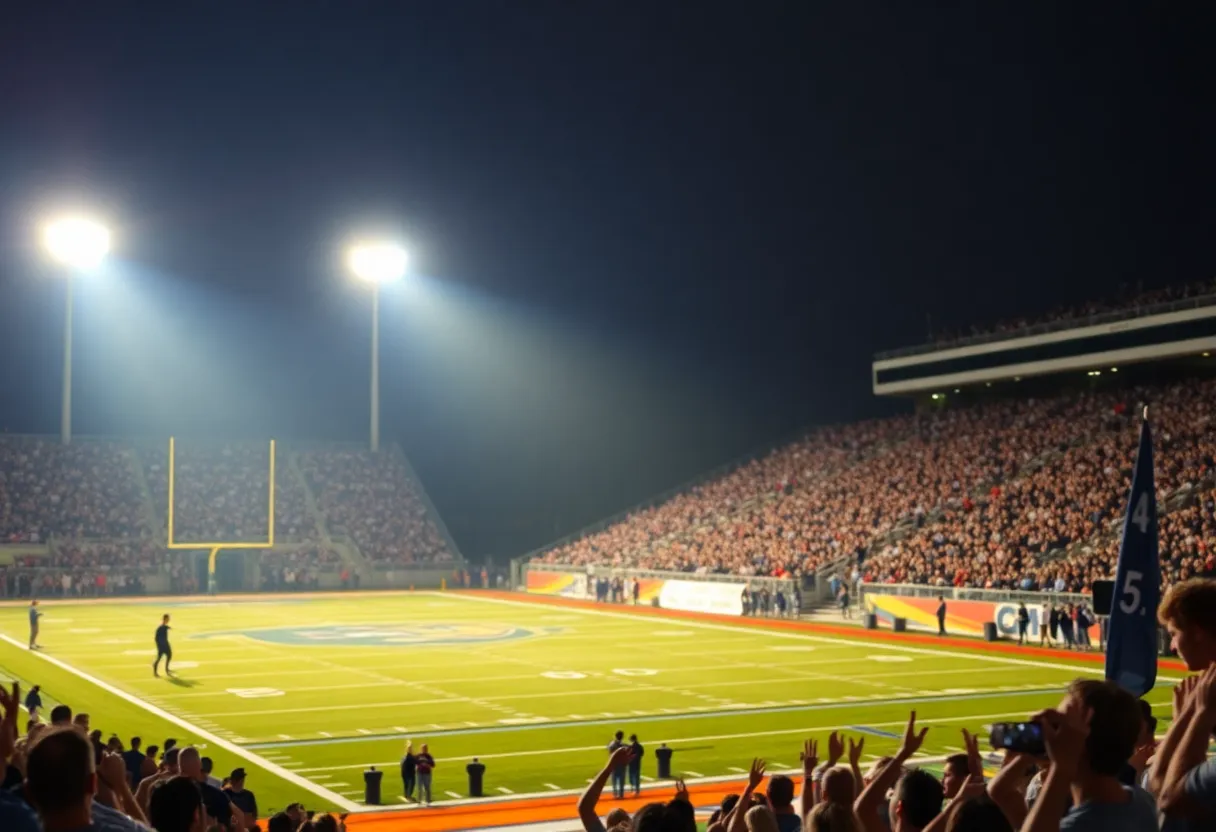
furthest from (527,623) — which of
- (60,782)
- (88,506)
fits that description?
(60,782)

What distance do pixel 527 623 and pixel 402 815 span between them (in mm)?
27769

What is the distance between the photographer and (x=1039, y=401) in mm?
51531

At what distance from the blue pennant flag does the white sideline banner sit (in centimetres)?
3745

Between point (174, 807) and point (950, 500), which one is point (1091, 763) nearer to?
point (174, 807)

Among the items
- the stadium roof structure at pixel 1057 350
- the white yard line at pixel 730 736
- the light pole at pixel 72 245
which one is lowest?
the white yard line at pixel 730 736

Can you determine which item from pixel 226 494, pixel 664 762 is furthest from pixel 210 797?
pixel 226 494

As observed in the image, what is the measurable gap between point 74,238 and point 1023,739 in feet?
199

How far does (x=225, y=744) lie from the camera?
21.0 m

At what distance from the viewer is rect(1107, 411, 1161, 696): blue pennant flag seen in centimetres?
916

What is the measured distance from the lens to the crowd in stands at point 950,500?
129 ft

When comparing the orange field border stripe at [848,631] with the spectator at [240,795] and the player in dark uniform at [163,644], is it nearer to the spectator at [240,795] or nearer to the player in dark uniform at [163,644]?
the player in dark uniform at [163,644]

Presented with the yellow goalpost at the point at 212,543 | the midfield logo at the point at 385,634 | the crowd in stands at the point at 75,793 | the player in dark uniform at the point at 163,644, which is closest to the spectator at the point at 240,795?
the crowd in stands at the point at 75,793

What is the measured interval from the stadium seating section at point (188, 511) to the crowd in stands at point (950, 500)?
424 inches

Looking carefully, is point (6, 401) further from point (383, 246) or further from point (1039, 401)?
point (1039, 401)
